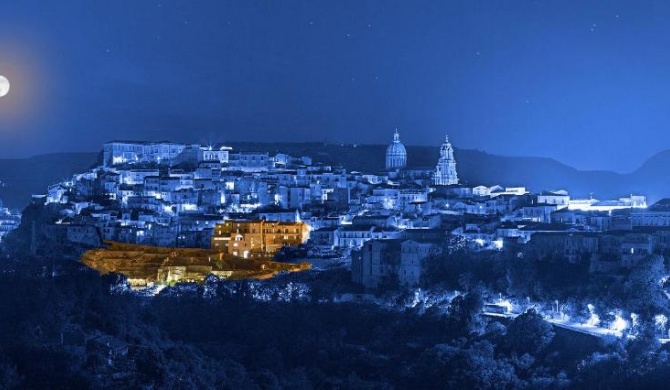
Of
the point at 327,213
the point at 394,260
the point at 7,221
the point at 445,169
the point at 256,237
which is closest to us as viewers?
the point at 394,260

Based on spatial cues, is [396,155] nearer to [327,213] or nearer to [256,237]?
[327,213]

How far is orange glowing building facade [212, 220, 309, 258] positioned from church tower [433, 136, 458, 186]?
31.0 feet

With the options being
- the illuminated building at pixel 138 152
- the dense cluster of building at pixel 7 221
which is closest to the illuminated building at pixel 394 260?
the dense cluster of building at pixel 7 221

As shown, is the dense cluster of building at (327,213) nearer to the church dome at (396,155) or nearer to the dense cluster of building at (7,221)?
the dense cluster of building at (7,221)

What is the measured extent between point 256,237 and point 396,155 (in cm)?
1491

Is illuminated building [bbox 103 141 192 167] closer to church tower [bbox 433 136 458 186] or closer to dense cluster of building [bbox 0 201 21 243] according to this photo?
dense cluster of building [bbox 0 201 21 243]

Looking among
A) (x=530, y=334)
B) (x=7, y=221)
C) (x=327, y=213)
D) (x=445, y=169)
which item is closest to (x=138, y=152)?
(x=7, y=221)

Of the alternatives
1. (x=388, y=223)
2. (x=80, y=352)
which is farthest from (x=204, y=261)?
(x=80, y=352)

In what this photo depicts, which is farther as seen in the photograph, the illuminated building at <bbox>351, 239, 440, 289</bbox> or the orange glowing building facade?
the orange glowing building facade

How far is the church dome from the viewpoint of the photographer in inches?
1612

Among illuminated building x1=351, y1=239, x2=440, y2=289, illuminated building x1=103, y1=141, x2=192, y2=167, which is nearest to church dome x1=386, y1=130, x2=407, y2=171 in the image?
illuminated building x1=103, y1=141, x2=192, y2=167

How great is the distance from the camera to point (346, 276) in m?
24.0

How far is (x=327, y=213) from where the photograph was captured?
98.0 ft

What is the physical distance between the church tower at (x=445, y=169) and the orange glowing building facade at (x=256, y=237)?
31.0 ft
